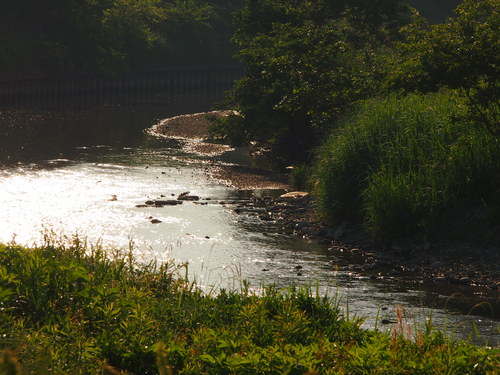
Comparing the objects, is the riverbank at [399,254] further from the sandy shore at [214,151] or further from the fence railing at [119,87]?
the fence railing at [119,87]

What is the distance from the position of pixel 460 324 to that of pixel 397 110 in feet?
34.1

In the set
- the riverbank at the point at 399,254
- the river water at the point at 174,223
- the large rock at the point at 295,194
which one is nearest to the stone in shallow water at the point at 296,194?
the large rock at the point at 295,194

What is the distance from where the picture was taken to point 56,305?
1065cm

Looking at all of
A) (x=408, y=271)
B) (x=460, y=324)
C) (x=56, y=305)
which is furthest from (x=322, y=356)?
(x=408, y=271)

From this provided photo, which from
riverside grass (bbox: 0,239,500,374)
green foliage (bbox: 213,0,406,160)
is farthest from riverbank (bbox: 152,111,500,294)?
riverside grass (bbox: 0,239,500,374)

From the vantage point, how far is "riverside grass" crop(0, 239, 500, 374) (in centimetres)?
855

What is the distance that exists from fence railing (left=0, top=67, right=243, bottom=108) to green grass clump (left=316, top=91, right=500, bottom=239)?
37543 mm

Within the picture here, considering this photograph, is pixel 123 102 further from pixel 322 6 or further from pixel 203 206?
pixel 203 206

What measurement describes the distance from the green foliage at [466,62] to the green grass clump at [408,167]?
688 mm

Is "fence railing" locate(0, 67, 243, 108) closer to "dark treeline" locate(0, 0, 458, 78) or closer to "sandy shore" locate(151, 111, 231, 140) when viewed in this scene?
"dark treeline" locate(0, 0, 458, 78)

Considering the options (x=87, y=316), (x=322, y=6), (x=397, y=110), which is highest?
(x=322, y=6)

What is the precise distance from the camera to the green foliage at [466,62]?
20062 millimetres

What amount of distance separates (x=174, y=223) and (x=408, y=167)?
6.71 m

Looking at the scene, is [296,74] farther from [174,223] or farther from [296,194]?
[174,223]
